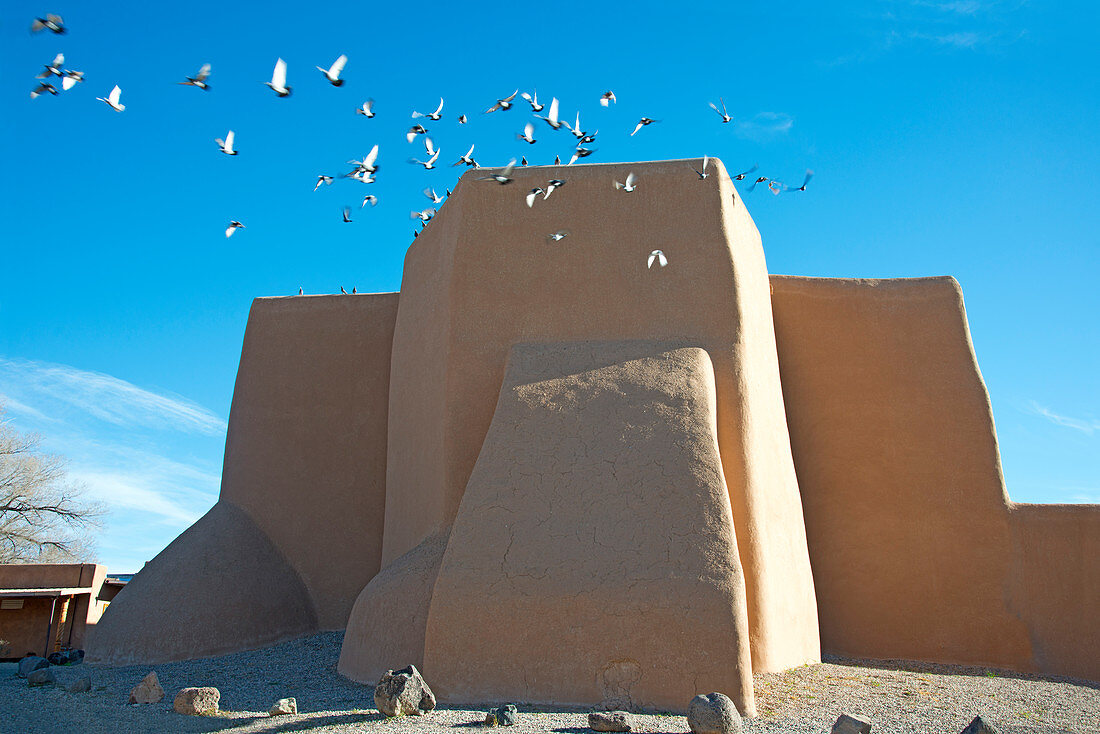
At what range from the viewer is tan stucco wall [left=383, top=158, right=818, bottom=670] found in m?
7.94

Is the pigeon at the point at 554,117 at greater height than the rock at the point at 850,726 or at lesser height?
greater

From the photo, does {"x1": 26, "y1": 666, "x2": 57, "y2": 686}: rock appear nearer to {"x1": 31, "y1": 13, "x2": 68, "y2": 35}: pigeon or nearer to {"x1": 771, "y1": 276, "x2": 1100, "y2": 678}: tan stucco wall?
{"x1": 31, "y1": 13, "x2": 68, "y2": 35}: pigeon

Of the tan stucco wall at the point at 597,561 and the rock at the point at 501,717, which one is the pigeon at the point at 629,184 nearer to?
the tan stucco wall at the point at 597,561

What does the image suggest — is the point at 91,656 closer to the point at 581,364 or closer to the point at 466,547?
the point at 466,547

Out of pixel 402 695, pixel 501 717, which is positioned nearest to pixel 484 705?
pixel 501 717

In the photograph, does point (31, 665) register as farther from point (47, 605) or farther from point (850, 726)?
point (850, 726)

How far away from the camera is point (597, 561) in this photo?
6387 mm

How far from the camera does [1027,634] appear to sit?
9141 mm

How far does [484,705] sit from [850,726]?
102 inches

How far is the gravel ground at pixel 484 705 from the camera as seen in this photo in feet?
18.3

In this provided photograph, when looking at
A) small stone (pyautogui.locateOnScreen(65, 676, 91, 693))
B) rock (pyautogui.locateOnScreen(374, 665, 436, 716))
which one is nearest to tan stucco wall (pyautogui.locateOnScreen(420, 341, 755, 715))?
rock (pyautogui.locateOnScreen(374, 665, 436, 716))

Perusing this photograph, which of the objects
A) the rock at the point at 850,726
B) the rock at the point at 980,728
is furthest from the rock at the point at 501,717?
the rock at the point at 980,728

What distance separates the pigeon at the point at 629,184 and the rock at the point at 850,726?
199 inches

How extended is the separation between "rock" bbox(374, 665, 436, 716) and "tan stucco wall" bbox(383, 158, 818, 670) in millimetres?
2195
